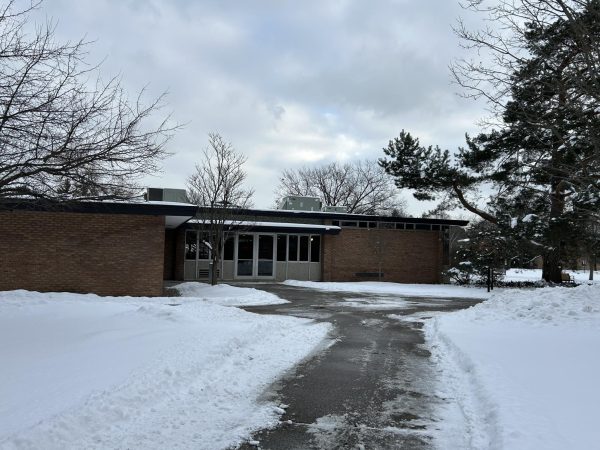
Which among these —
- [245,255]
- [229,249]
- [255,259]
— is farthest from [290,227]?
[229,249]

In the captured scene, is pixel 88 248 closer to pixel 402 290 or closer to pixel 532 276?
pixel 402 290

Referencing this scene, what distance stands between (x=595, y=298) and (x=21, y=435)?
1167cm

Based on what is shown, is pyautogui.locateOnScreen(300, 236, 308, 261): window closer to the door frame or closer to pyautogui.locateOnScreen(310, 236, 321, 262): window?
pyautogui.locateOnScreen(310, 236, 321, 262): window

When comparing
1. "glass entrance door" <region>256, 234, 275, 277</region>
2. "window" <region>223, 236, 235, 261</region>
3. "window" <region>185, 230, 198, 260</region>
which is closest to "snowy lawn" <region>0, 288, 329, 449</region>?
"window" <region>185, 230, 198, 260</region>

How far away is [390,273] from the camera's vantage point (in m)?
30.3

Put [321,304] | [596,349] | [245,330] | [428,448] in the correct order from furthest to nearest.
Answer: [321,304] → [245,330] → [596,349] → [428,448]

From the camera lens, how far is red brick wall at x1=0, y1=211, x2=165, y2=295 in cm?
1568

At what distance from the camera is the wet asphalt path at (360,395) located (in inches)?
187

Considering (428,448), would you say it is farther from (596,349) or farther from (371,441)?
(596,349)

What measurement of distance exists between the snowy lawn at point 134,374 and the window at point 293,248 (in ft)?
59.6

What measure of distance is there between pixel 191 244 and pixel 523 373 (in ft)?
75.0

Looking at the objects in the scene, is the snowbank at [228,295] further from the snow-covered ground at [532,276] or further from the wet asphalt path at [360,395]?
the snow-covered ground at [532,276]

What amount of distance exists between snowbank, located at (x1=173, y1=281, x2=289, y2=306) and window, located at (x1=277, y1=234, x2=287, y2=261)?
8.40m

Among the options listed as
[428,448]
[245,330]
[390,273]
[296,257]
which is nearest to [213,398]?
[428,448]
